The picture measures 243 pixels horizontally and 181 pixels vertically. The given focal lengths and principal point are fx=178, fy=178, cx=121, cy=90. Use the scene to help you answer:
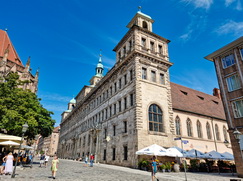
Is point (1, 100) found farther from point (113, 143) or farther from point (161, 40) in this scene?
point (161, 40)

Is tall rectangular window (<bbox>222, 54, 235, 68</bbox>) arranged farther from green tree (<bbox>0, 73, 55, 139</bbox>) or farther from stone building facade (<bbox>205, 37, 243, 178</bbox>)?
green tree (<bbox>0, 73, 55, 139</bbox>)

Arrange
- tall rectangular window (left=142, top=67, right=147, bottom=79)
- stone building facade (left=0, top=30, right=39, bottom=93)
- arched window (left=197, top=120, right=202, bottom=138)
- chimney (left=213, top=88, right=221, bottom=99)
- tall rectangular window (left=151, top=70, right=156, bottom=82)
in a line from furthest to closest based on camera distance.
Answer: chimney (left=213, top=88, right=221, bottom=99) < stone building facade (left=0, top=30, right=39, bottom=93) < arched window (left=197, top=120, right=202, bottom=138) < tall rectangular window (left=151, top=70, right=156, bottom=82) < tall rectangular window (left=142, top=67, right=147, bottom=79)

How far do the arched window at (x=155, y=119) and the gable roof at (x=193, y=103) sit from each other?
4840 millimetres

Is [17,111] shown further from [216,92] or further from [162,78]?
[216,92]

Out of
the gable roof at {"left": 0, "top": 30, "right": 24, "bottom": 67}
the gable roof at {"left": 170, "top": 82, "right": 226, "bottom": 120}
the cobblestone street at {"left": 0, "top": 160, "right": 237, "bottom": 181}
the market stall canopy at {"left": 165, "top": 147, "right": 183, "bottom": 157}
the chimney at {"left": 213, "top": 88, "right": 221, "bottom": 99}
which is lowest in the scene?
the cobblestone street at {"left": 0, "top": 160, "right": 237, "bottom": 181}

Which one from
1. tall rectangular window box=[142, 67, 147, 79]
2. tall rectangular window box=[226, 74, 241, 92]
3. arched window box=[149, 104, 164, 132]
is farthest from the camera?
tall rectangular window box=[142, 67, 147, 79]

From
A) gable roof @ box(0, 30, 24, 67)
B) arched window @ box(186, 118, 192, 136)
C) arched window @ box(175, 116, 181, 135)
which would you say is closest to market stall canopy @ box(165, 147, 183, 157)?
arched window @ box(175, 116, 181, 135)

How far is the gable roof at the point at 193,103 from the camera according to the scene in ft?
105

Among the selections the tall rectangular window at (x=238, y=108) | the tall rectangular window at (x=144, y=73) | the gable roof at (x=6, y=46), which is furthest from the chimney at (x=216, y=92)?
the gable roof at (x=6, y=46)

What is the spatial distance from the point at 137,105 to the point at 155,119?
11.8ft

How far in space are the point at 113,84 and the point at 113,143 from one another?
34.7ft

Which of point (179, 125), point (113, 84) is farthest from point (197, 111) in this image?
point (113, 84)

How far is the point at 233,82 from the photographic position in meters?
19.9

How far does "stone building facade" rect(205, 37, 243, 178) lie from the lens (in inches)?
727
